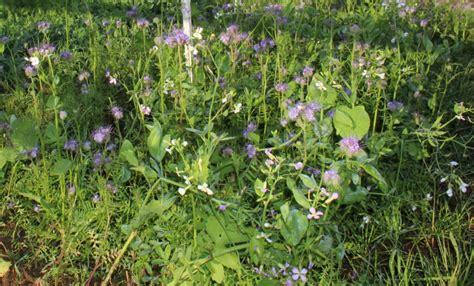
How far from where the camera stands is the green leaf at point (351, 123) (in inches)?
64.8

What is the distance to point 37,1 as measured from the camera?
3.88 meters

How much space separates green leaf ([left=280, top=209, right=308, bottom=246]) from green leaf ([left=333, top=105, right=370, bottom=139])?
0.95 ft

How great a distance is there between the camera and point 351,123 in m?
1.64

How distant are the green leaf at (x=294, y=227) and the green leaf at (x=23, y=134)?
753 mm

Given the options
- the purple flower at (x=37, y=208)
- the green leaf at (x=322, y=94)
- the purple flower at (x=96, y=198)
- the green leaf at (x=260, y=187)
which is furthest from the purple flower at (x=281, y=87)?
the purple flower at (x=37, y=208)

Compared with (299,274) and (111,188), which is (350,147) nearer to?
(299,274)

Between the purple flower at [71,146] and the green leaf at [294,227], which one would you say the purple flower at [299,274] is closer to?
the green leaf at [294,227]

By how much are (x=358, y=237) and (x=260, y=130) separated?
0.63 m

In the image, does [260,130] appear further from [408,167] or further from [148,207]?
[148,207]

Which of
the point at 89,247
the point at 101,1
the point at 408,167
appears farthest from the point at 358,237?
the point at 101,1

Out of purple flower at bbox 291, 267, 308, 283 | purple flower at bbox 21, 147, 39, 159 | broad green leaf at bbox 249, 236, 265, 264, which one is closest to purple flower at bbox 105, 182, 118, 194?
purple flower at bbox 21, 147, 39, 159

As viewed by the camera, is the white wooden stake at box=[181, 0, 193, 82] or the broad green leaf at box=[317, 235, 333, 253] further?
the white wooden stake at box=[181, 0, 193, 82]

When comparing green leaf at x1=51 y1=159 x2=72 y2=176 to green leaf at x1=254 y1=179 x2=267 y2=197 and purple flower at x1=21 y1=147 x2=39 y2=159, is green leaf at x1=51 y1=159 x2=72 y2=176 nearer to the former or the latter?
purple flower at x1=21 y1=147 x2=39 y2=159

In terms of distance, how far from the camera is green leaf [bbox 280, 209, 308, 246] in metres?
1.47
